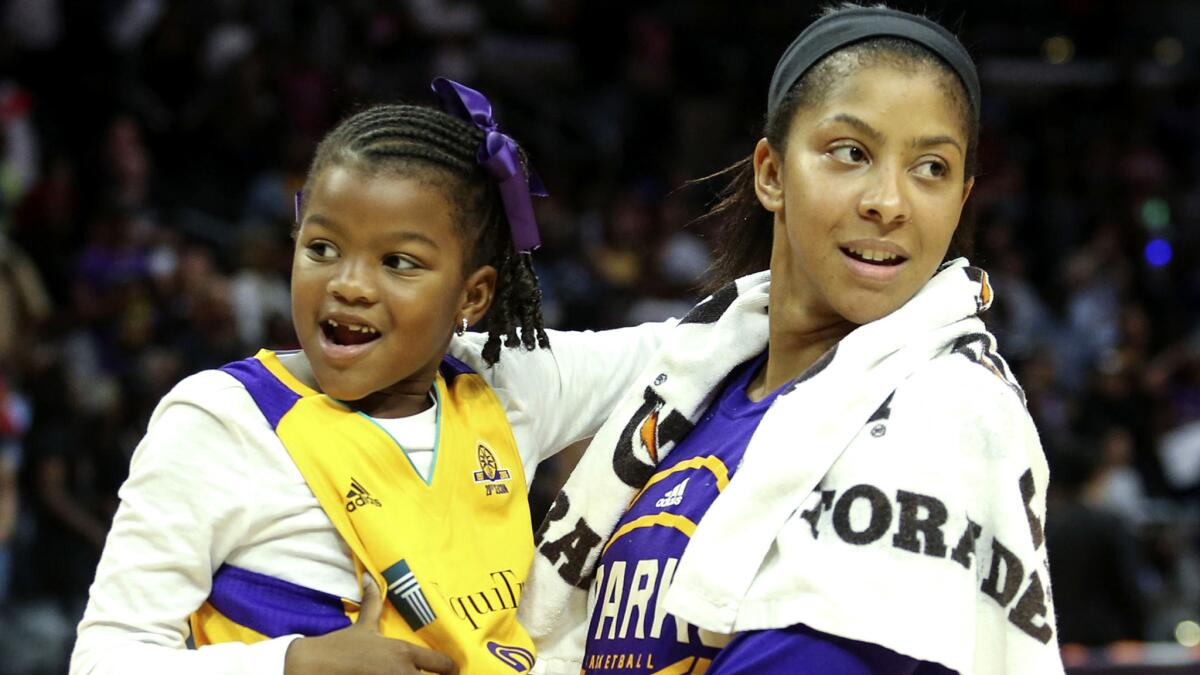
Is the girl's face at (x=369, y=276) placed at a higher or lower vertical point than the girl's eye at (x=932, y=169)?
lower

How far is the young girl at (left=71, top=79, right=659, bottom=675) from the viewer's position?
1.81 meters

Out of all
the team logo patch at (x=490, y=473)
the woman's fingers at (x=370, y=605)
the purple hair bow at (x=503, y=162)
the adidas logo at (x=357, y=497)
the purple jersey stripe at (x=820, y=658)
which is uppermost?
the purple hair bow at (x=503, y=162)

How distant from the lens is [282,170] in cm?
694

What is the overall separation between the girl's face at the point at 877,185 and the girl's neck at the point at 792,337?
0.12 m

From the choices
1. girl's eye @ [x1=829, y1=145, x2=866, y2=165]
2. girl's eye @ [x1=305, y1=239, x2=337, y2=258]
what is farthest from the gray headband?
girl's eye @ [x1=305, y1=239, x2=337, y2=258]

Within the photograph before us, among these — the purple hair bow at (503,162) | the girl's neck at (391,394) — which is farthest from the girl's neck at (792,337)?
the girl's neck at (391,394)

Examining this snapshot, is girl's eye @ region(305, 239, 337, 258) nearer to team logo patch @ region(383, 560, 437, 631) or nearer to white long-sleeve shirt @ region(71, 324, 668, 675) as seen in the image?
white long-sleeve shirt @ region(71, 324, 668, 675)

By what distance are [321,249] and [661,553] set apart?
60cm

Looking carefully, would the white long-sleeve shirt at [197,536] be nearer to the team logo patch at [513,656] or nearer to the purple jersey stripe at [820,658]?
the team logo patch at [513,656]

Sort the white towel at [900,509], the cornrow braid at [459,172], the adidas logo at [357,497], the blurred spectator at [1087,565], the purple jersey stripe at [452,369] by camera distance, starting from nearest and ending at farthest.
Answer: the white towel at [900,509] < the adidas logo at [357,497] < the cornrow braid at [459,172] < the purple jersey stripe at [452,369] < the blurred spectator at [1087,565]

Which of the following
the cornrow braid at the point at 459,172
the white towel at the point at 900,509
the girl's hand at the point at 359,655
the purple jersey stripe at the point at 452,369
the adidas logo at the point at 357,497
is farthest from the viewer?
the purple jersey stripe at the point at 452,369

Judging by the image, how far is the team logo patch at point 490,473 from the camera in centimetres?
204

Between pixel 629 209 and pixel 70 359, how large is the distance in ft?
9.36

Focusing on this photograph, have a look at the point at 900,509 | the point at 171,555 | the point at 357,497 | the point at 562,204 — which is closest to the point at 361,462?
the point at 357,497
